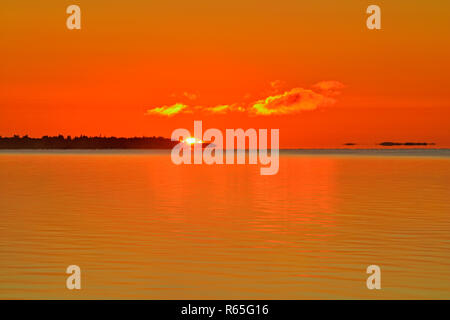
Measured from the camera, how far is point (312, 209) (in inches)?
1583

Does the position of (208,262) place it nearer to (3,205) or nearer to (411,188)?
(3,205)

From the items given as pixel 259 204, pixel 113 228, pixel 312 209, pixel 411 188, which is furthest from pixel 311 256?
pixel 411 188

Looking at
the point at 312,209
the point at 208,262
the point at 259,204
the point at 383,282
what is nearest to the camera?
the point at 383,282

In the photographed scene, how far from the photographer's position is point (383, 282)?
2050 cm

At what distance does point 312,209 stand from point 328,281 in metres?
19.7

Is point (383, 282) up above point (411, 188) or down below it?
below

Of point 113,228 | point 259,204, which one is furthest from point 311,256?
point 259,204
